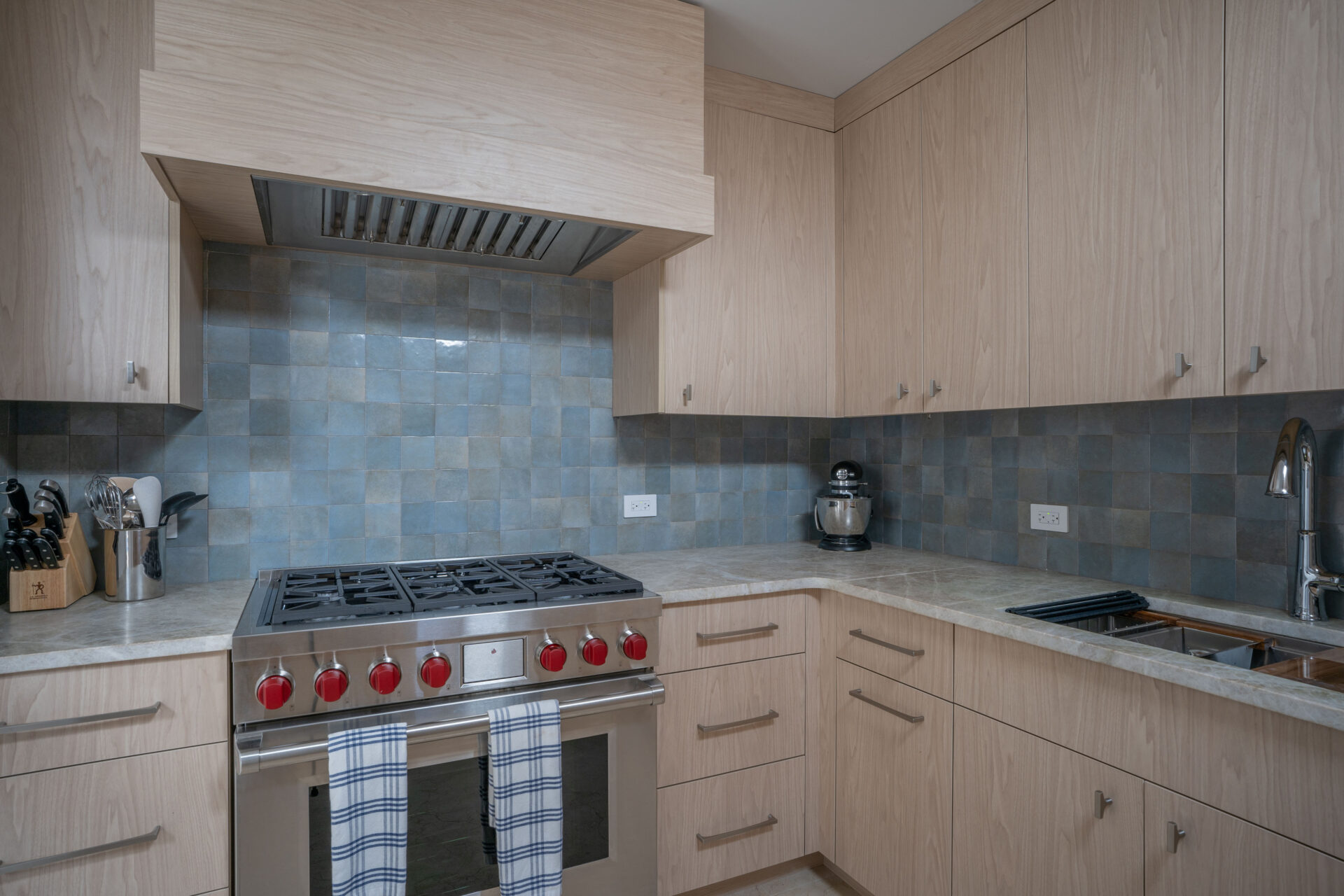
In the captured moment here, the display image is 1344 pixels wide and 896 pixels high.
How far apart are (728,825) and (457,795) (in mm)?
813

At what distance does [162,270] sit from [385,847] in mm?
1361

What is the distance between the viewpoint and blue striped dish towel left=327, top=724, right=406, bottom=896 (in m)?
1.39

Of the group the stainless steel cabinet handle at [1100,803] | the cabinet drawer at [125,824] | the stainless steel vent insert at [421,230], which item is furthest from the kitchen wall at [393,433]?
the stainless steel cabinet handle at [1100,803]

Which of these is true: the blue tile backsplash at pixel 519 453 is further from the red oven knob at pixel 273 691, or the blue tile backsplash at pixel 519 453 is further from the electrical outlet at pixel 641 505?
the red oven knob at pixel 273 691

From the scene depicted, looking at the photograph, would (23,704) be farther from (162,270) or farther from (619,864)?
(619,864)

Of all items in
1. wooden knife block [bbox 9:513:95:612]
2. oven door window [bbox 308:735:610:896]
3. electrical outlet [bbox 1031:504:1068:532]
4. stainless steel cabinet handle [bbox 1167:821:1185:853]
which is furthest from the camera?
electrical outlet [bbox 1031:504:1068:532]

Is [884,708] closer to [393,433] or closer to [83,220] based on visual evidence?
[393,433]

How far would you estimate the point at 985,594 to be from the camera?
1778 millimetres

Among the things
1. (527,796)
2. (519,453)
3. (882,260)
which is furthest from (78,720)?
(882,260)

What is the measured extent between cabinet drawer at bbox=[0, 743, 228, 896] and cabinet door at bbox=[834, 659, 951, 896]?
59.8 inches

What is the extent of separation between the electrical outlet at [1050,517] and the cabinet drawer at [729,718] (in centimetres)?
82

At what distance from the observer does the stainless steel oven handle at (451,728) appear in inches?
53.6

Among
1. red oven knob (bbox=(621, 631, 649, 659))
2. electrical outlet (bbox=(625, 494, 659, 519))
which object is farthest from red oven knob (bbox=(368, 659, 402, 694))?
electrical outlet (bbox=(625, 494, 659, 519))

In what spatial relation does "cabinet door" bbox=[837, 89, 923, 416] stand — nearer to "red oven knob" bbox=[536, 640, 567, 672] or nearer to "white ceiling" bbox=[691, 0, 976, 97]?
"white ceiling" bbox=[691, 0, 976, 97]
